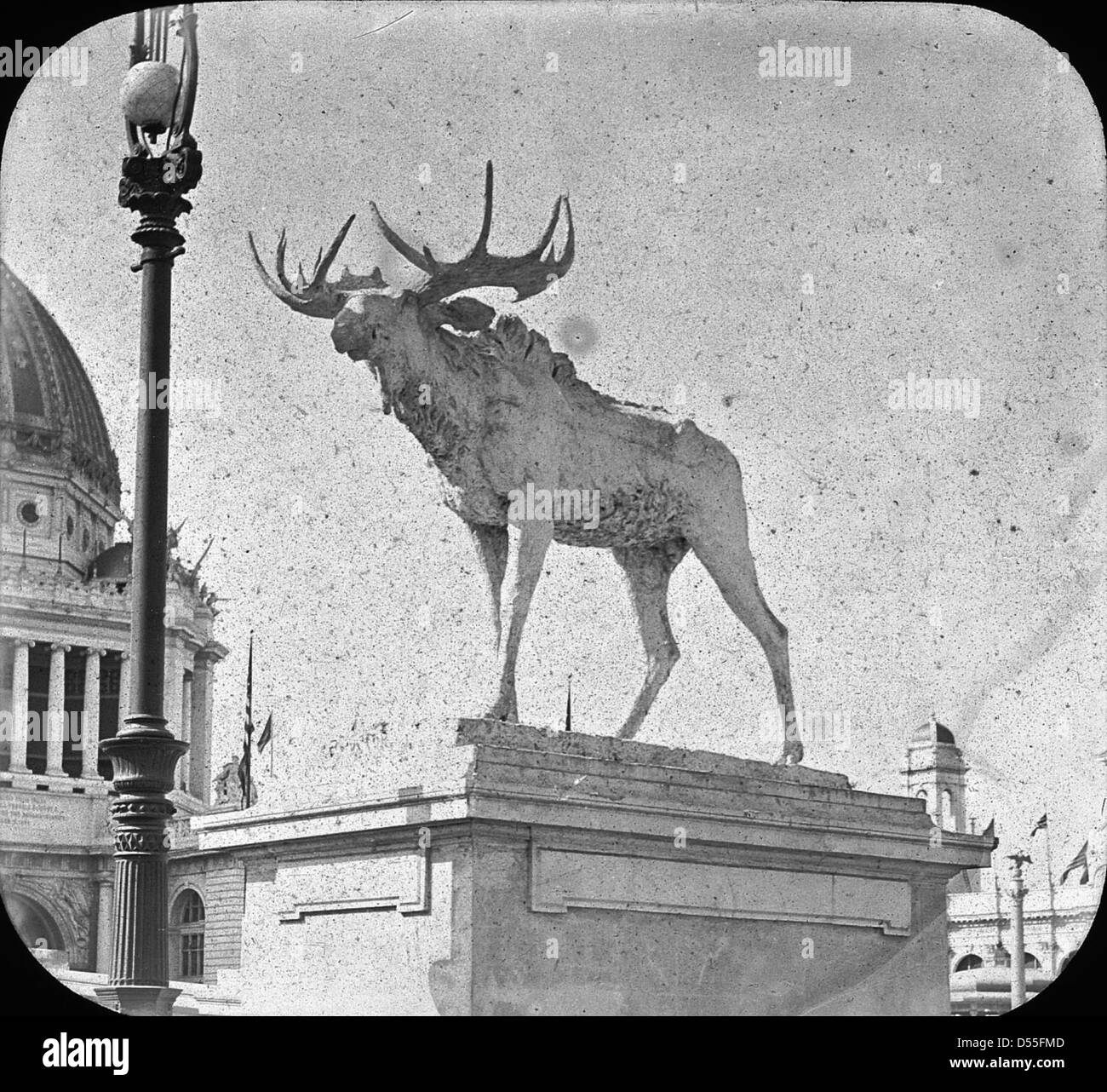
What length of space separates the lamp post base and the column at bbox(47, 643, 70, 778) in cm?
3540

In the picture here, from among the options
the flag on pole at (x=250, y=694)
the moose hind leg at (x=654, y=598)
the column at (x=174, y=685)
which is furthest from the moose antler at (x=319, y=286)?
the column at (x=174, y=685)

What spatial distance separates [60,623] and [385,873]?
3931 centimetres

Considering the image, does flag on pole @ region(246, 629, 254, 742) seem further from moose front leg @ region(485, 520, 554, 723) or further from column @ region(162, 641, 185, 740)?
column @ region(162, 641, 185, 740)

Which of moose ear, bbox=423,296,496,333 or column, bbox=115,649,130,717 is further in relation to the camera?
column, bbox=115,649,130,717

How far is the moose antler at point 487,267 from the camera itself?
48.6 ft

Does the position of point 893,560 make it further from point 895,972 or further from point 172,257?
point 172,257

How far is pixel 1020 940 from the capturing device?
24.5 m

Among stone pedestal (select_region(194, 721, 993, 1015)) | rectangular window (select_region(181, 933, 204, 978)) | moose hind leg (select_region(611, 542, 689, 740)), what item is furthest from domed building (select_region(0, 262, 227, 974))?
stone pedestal (select_region(194, 721, 993, 1015))

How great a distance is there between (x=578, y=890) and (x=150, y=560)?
3.51 metres

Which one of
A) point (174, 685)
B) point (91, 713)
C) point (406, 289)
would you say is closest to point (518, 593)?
point (406, 289)

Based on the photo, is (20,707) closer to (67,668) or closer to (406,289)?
(67,668)

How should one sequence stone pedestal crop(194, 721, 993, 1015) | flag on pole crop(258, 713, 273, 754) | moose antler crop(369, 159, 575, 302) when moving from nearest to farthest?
stone pedestal crop(194, 721, 993, 1015)
moose antler crop(369, 159, 575, 302)
flag on pole crop(258, 713, 273, 754)

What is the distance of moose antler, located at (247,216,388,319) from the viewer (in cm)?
1471

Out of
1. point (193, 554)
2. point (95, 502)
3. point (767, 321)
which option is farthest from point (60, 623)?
point (767, 321)
